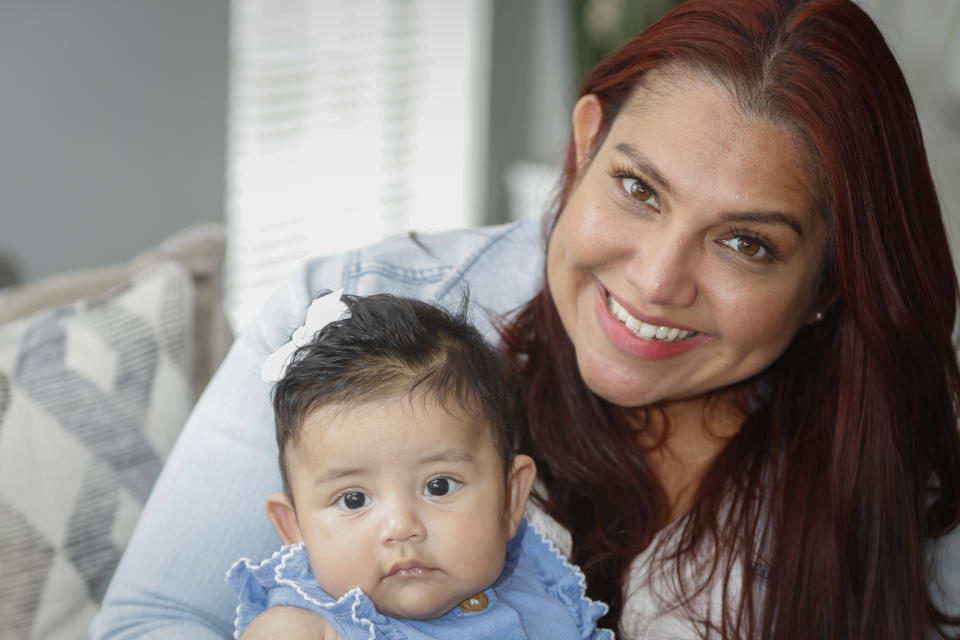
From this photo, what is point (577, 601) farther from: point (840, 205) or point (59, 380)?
point (59, 380)

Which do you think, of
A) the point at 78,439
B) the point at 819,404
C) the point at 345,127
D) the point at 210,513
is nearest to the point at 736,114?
the point at 819,404

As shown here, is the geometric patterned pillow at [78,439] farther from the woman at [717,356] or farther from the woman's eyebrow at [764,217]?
the woman's eyebrow at [764,217]

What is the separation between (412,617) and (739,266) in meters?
0.58

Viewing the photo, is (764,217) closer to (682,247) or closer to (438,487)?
(682,247)

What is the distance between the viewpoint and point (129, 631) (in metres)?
1.29

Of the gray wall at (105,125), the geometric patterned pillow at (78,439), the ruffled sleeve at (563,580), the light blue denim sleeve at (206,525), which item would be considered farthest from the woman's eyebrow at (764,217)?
the gray wall at (105,125)

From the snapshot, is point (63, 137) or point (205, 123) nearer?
point (63, 137)

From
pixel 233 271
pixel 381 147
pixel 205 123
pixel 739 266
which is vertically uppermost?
pixel 739 266

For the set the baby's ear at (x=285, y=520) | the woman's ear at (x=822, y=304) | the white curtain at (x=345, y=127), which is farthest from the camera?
the white curtain at (x=345, y=127)

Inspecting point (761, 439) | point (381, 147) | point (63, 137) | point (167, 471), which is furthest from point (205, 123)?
point (761, 439)

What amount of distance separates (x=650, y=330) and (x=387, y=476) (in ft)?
1.49

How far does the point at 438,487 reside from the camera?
1.07 meters

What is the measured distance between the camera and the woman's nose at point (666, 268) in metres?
1.26

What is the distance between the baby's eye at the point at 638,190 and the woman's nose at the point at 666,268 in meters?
0.04
